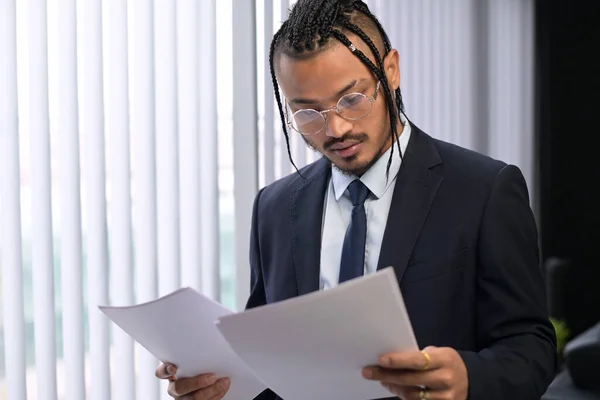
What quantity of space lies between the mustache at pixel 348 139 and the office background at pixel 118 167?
0.66m

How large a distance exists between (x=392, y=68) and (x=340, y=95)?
0.49 feet

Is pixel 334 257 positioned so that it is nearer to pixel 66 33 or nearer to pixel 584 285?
pixel 66 33

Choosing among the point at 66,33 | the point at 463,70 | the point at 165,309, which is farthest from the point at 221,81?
the point at 463,70

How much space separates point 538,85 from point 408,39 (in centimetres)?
214

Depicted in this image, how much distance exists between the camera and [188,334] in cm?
129

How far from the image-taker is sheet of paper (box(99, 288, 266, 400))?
1.24m

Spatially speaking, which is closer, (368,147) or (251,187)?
(368,147)

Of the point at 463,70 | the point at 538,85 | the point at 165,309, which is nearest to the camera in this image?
the point at 165,309

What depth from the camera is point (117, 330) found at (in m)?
1.92

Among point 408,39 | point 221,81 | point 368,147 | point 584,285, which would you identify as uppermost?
point 408,39

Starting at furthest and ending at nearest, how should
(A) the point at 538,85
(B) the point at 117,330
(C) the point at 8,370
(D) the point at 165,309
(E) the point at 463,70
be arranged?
(A) the point at 538,85
(E) the point at 463,70
(B) the point at 117,330
(C) the point at 8,370
(D) the point at 165,309

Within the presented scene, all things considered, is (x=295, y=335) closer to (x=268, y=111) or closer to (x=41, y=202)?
(x=41, y=202)

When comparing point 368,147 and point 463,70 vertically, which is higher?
point 463,70

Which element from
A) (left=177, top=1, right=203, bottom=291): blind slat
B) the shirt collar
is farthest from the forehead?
(left=177, top=1, right=203, bottom=291): blind slat
